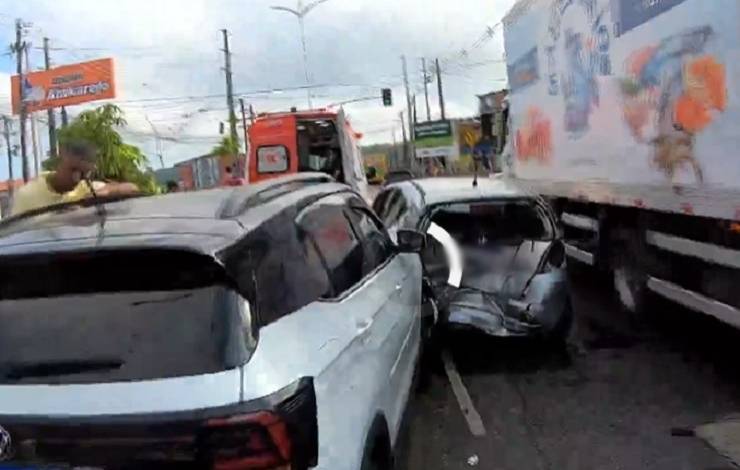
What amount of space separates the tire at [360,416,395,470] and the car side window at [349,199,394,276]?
0.93 metres

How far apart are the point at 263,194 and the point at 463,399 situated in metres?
3.56

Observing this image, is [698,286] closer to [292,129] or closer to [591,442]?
[591,442]


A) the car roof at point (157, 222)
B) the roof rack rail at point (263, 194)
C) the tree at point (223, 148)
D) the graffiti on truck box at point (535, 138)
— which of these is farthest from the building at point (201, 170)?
the car roof at point (157, 222)

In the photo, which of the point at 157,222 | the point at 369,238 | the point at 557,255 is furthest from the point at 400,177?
the point at 157,222

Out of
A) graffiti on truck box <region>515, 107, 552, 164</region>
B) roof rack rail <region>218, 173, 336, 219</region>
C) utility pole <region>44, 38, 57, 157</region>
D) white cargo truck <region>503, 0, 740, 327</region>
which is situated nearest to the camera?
roof rack rail <region>218, 173, 336, 219</region>

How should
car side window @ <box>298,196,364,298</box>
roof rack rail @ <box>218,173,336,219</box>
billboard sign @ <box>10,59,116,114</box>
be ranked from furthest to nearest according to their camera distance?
billboard sign @ <box>10,59,116,114</box> < car side window @ <box>298,196,364,298</box> < roof rack rail @ <box>218,173,336,219</box>

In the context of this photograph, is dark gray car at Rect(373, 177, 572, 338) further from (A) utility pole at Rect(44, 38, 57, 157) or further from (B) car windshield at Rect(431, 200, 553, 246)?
(A) utility pole at Rect(44, 38, 57, 157)

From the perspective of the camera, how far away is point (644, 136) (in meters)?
7.20

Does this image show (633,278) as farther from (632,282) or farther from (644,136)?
(644,136)

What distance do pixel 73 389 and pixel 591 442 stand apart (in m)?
3.93

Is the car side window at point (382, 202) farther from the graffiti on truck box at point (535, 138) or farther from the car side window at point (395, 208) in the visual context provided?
the graffiti on truck box at point (535, 138)

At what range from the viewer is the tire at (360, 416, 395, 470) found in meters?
3.31

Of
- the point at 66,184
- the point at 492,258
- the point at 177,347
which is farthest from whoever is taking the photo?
the point at 492,258

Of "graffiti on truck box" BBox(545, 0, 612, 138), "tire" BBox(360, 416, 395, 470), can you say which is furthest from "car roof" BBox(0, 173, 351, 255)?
"graffiti on truck box" BBox(545, 0, 612, 138)
